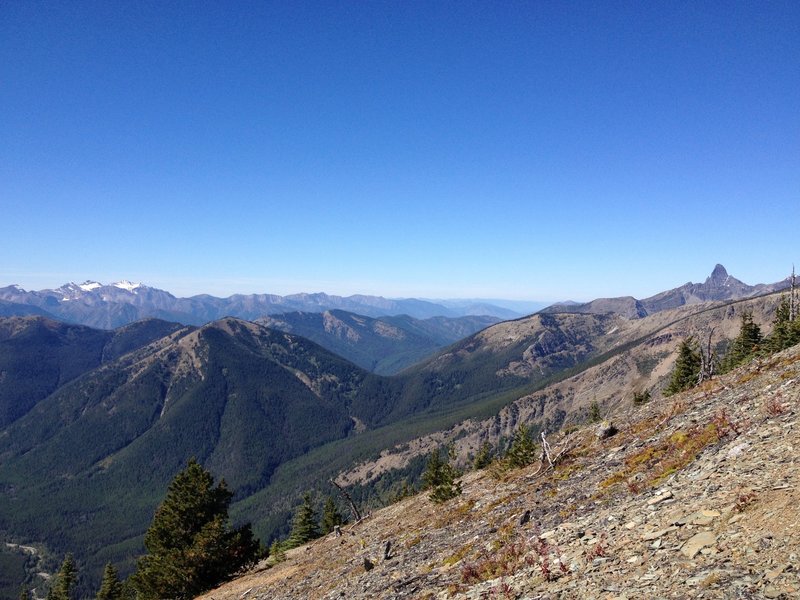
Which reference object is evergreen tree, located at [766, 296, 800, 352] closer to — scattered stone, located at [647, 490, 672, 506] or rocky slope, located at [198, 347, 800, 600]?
rocky slope, located at [198, 347, 800, 600]

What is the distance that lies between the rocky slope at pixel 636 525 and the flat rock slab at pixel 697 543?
0.04 metres

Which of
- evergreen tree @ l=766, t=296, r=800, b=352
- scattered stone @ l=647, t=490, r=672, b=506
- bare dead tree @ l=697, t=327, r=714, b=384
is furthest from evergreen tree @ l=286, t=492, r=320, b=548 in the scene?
evergreen tree @ l=766, t=296, r=800, b=352

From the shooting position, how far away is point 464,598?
13.5 m

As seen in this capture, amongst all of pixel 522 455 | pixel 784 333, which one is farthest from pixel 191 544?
pixel 784 333

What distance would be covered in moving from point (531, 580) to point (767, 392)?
16447 mm

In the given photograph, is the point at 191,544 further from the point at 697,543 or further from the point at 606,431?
the point at 697,543

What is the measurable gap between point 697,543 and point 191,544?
39721 mm

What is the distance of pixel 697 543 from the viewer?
10688 mm

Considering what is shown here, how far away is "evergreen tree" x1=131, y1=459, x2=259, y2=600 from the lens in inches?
1395

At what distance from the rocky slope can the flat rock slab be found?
0.04 metres

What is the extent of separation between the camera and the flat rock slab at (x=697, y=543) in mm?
10438

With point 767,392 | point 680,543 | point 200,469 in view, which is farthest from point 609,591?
point 200,469

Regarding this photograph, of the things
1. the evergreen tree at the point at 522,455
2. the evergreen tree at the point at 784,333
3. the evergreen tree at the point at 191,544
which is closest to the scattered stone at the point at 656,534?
the evergreen tree at the point at 522,455

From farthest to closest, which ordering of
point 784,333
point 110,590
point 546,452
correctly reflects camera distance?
1. point 110,590
2. point 784,333
3. point 546,452
